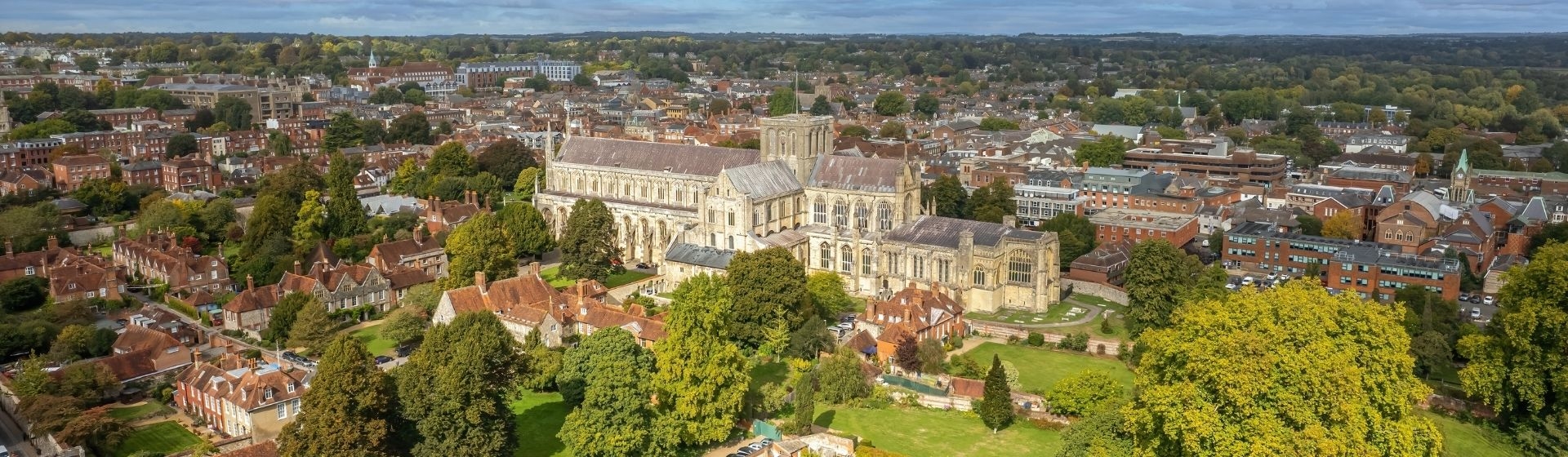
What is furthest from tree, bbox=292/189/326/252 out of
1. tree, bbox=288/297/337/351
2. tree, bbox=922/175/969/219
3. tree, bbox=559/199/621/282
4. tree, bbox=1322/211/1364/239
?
tree, bbox=1322/211/1364/239

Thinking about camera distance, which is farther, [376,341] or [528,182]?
[528,182]

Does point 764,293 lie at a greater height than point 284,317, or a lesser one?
greater

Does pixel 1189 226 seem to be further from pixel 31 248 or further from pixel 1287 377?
pixel 31 248

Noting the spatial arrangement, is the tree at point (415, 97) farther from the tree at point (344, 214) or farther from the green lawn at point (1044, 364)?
the green lawn at point (1044, 364)

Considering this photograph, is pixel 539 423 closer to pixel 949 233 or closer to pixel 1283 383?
pixel 1283 383

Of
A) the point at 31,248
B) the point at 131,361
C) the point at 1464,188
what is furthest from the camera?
the point at 1464,188

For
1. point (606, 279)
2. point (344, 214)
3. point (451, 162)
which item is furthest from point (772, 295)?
point (451, 162)

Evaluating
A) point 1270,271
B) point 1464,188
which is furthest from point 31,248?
point 1464,188

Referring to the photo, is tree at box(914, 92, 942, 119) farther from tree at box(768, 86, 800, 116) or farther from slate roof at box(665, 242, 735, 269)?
slate roof at box(665, 242, 735, 269)
